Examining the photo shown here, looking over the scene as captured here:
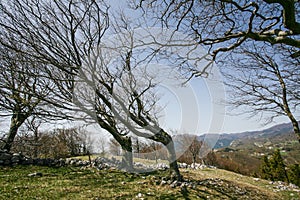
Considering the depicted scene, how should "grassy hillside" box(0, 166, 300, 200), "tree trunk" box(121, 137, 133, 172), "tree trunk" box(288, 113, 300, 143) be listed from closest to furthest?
→ "grassy hillside" box(0, 166, 300, 200)
"tree trunk" box(288, 113, 300, 143)
"tree trunk" box(121, 137, 133, 172)

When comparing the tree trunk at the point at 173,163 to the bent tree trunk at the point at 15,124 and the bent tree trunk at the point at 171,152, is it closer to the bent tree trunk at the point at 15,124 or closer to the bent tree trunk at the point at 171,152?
the bent tree trunk at the point at 171,152

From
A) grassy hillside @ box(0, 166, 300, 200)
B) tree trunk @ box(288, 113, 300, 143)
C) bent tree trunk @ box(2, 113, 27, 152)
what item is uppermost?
bent tree trunk @ box(2, 113, 27, 152)

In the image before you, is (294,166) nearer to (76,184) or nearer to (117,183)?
(117,183)

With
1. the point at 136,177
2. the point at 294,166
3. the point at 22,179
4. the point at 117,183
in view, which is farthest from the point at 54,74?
the point at 294,166

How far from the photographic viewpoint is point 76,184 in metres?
6.95

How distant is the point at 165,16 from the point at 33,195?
5985mm

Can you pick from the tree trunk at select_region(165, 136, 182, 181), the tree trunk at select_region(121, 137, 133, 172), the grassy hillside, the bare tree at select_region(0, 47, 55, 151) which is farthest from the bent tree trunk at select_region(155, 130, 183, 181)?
the bare tree at select_region(0, 47, 55, 151)

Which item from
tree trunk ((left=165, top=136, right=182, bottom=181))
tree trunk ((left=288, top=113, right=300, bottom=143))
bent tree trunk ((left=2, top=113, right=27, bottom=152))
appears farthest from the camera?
bent tree trunk ((left=2, top=113, right=27, bottom=152))

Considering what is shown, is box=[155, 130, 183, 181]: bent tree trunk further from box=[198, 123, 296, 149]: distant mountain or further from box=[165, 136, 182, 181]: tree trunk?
box=[198, 123, 296, 149]: distant mountain

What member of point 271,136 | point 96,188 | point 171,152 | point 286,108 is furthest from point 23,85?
point 271,136

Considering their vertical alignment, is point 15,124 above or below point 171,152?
above

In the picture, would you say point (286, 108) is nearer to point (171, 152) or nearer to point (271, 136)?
point (171, 152)

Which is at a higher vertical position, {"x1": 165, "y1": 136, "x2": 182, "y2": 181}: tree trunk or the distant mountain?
the distant mountain

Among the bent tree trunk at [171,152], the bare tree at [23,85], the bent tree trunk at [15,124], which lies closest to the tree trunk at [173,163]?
the bent tree trunk at [171,152]
